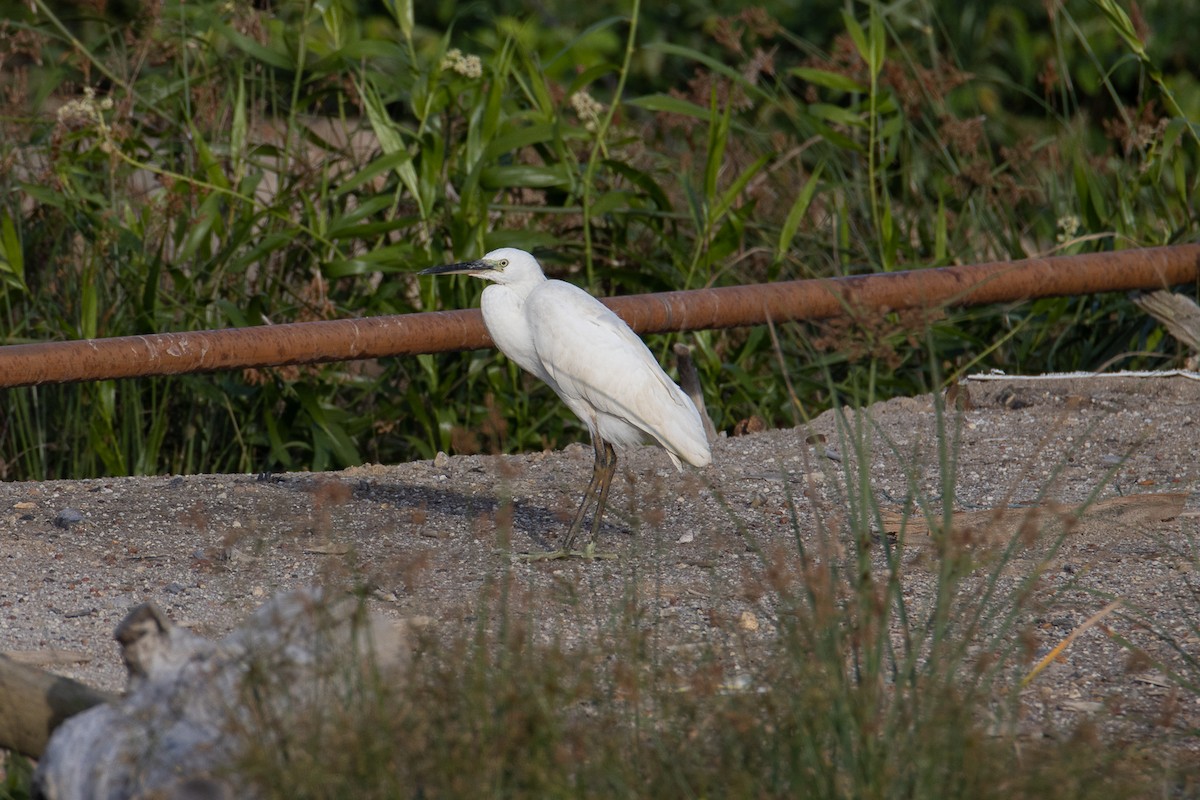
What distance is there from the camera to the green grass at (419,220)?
4879 mm

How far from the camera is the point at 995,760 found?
1.82m

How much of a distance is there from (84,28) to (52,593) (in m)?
7.53

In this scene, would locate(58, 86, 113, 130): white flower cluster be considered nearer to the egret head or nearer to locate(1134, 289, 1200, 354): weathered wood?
the egret head

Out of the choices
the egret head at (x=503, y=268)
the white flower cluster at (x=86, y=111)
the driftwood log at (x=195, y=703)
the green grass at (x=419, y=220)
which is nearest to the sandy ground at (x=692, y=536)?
the driftwood log at (x=195, y=703)

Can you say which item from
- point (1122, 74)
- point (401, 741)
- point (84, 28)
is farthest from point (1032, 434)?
point (84, 28)

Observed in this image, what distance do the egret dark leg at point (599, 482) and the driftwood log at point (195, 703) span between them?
156cm

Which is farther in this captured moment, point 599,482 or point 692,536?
point 599,482

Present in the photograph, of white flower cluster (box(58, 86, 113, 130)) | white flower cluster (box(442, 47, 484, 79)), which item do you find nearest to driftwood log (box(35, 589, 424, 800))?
white flower cluster (box(58, 86, 113, 130))

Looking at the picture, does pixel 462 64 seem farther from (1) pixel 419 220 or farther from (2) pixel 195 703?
(2) pixel 195 703

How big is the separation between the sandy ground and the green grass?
2.31 feet

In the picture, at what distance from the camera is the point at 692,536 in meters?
3.53

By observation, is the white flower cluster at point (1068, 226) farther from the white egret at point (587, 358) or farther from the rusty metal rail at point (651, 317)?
the white egret at point (587, 358)

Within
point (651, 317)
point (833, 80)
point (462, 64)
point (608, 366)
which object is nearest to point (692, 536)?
point (608, 366)

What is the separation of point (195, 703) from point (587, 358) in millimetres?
1835
